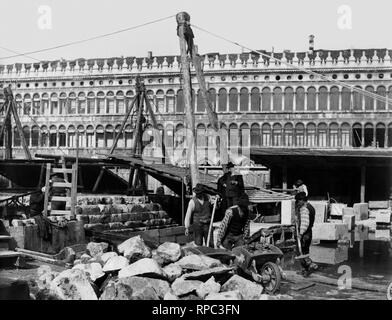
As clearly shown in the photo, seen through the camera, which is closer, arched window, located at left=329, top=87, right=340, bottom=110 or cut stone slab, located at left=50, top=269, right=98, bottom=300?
cut stone slab, located at left=50, top=269, right=98, bottom=300

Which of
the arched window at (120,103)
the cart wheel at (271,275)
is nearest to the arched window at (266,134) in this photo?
the arched window at (120,103)

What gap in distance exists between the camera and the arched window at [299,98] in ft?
180

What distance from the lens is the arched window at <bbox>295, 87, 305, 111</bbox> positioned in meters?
55.0

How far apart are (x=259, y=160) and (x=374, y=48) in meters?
26.8

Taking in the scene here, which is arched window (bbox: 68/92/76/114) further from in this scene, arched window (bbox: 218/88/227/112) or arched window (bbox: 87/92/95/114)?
arched window (bbox: 218/88/227/112)

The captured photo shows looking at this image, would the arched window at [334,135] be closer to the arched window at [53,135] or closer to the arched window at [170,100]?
the arched window at [170,100]

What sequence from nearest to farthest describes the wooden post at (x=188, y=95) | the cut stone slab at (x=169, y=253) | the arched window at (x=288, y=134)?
the cut stone slab at (x=169, y=253) → the wooden post at (x=188, y=95) → the arched window at (x=288, y=134)

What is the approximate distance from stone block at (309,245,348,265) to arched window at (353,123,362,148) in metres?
37.5

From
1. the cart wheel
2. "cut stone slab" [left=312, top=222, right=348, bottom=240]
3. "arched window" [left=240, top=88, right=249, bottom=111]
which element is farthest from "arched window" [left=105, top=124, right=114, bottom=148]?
the cart wheel

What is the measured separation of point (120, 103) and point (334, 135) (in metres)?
23.3

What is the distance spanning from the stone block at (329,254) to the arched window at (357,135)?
1477 inches

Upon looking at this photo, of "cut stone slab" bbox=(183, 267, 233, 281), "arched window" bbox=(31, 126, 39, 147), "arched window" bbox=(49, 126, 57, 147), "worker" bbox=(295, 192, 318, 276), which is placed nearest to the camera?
"cut stone slab" bbox=(183, 267, 233, 281)

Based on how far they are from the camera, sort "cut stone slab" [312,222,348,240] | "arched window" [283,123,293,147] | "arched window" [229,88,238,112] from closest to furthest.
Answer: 1. "cut stone slab" [312,222,348,240]
2. "arched window" [283,123,293,147]
3. "arched window" [229,88,238,112]

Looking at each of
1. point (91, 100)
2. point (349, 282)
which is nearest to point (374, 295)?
point (349, 282)
